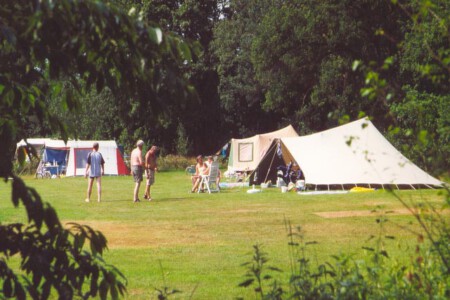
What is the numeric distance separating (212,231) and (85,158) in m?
33.8

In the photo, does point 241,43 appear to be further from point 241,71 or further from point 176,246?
point 176,246

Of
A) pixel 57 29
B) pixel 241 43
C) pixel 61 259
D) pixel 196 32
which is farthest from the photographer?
pixel 196 32

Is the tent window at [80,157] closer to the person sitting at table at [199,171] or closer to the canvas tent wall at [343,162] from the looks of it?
the person sitting at table at [199,171]

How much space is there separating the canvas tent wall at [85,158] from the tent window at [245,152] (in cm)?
841

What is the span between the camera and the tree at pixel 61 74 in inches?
Answer: 139

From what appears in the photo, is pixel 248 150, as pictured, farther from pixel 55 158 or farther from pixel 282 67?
pixel 55 158

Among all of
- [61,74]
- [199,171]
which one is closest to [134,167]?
[199,171]

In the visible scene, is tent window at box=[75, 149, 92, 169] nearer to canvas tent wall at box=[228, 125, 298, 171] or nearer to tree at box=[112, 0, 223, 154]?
tree at box=[112, 0, 223, 154]

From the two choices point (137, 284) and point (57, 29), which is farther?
point (137, 284)

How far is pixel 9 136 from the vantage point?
15.0ft

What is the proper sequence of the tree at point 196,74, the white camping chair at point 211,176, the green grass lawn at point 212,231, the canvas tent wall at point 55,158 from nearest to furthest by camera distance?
the green grass lawn at point 212,231 < the white camping chair at point 211,176 < the canvas tent wall at point 55,158 < the tree at point 196,74

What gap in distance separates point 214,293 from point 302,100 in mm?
40385

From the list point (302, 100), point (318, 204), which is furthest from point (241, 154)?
point (318, 204)

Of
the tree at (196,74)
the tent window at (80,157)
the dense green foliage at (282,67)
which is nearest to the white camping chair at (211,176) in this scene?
the dense green foliage at (282,67)
